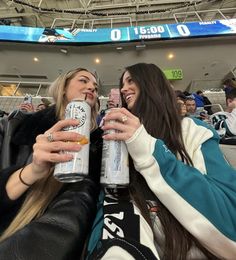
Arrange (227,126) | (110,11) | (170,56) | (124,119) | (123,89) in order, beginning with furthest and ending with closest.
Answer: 1. (110,11)
2. (170,56)
3. (227,126)
4. (123,89)
5. (124,119)

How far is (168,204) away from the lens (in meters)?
Answer: 0.45

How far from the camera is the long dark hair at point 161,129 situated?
472 millimetres

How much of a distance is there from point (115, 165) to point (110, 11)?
25.9 feet

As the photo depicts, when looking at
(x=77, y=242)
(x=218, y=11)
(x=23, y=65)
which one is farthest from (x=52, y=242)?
(x=218, y=11)

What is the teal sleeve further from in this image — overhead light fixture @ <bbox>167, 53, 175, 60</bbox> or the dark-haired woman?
overhead light fixture @ <bbox>167, 53, 175, 60</bbox>

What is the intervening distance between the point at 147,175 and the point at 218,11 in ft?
24.3

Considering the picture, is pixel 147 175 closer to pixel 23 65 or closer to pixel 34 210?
pixel 34 210

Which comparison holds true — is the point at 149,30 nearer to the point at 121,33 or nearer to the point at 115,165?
the point at 121,33

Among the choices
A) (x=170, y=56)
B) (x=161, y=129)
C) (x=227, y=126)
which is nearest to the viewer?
(x=161, y=129)

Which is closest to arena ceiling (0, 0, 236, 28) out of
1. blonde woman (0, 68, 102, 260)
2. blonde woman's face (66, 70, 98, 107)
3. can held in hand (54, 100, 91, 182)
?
blonde woman's face (66, 70, 98, 107)

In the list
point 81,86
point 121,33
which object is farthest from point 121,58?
point 81,86

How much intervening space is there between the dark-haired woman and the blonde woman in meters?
0.05

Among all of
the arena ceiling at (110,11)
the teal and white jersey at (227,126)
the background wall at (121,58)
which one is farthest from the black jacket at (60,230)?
the arena ceiling at (110,11)

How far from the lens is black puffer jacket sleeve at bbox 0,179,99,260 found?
34 centimetres
